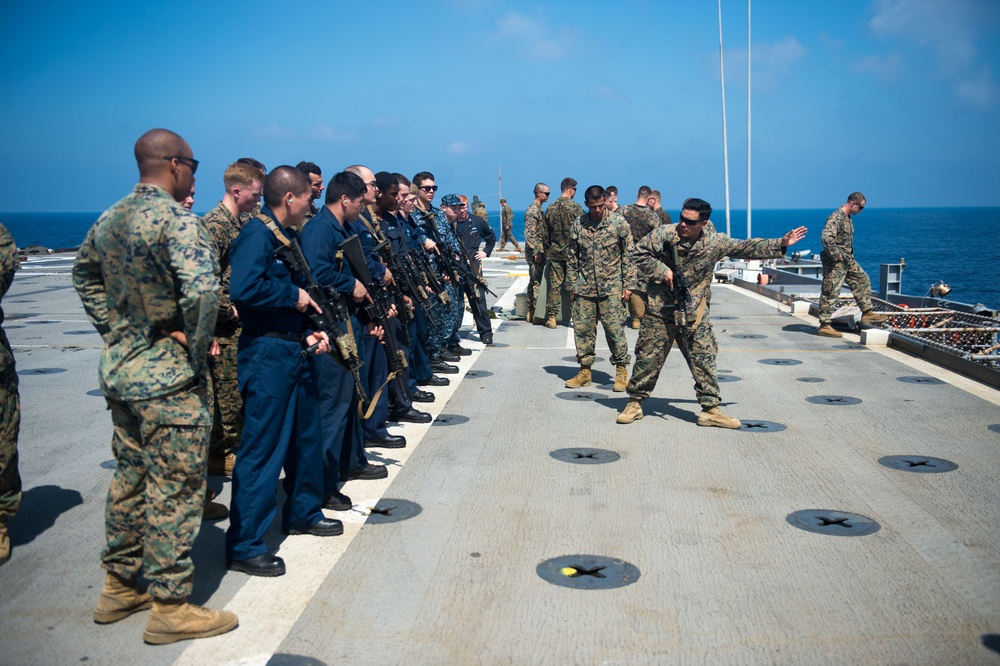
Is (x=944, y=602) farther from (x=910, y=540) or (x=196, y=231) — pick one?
(x=196, y=231)

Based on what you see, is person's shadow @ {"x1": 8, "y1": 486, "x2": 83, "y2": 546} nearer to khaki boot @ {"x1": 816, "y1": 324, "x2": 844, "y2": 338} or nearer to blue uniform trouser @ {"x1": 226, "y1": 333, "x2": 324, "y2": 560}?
blue uniform trouser @ {"x1": 226, "y1": 333, "x2": 324, "y2": 560}

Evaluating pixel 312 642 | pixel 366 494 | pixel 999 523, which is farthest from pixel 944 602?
pixel 366 494

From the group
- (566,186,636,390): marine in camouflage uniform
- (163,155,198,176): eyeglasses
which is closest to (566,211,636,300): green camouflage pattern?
(566,186,636,390): marine in camouflage uniform

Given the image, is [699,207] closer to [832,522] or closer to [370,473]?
[832,522]

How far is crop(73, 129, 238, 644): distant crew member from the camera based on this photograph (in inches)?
145

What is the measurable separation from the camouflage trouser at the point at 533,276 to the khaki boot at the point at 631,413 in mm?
5824

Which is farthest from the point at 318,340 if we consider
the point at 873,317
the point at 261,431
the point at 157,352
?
the point at 873,317

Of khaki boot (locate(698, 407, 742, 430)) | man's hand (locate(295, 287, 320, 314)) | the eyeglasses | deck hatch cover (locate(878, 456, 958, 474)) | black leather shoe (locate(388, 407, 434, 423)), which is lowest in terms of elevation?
deck hatch cover (locate(878, 456, 958, 474))

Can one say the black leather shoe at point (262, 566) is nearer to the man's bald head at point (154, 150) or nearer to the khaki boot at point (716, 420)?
the man's bald head at point (154, 150)

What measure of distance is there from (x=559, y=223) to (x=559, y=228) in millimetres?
82

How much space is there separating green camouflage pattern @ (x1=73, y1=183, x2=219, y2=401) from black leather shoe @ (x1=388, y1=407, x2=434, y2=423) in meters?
3.94

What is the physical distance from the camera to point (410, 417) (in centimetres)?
773

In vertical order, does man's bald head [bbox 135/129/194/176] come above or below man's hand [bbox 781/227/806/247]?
above

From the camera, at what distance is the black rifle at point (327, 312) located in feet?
15.2
